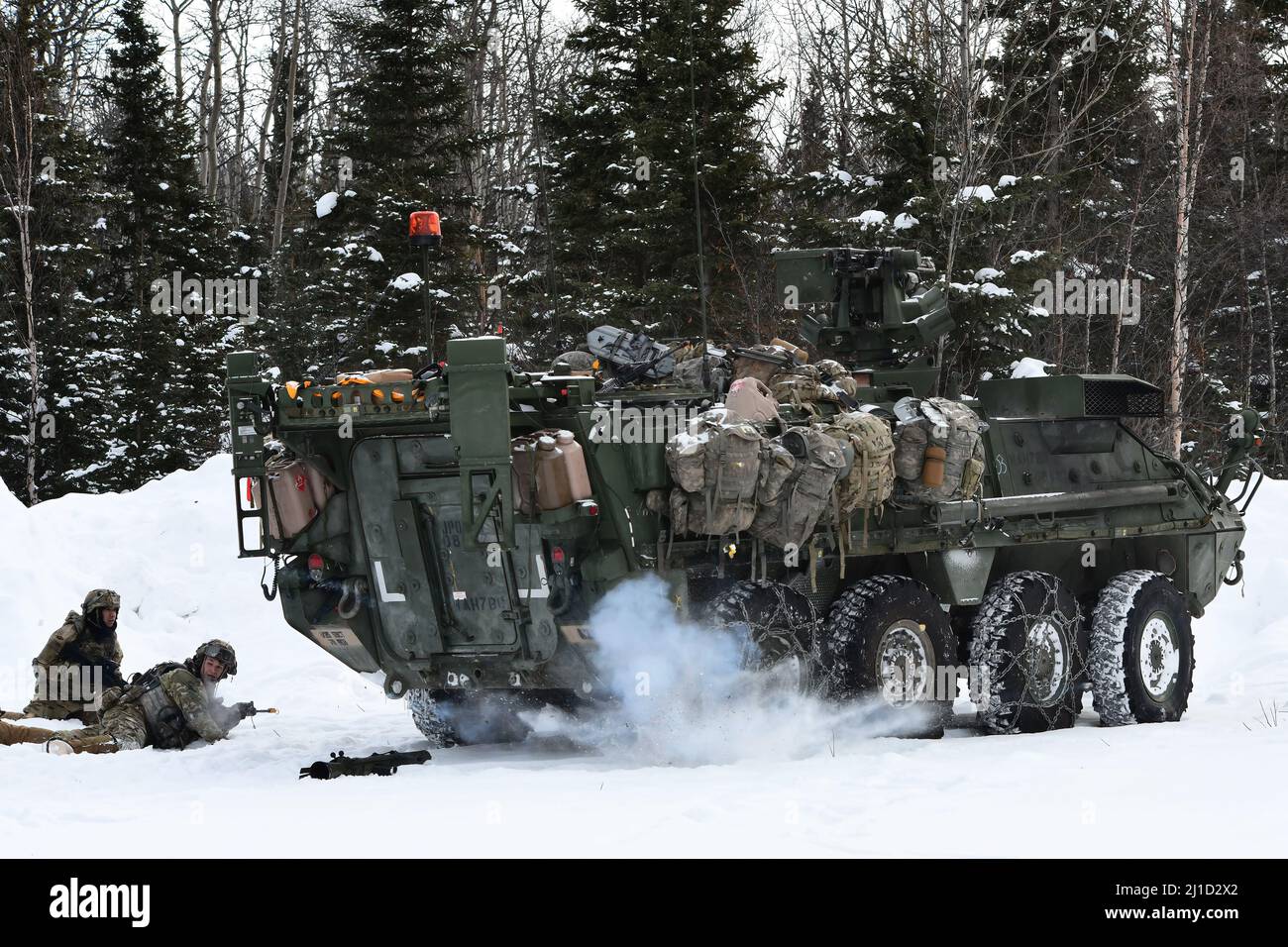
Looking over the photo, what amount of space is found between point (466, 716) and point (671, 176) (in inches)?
423

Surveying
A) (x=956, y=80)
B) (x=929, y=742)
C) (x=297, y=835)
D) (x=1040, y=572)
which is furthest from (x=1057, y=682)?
(x=956, y=80)

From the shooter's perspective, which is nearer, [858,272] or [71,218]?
[858,272]

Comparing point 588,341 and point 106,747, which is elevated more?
point 588,341

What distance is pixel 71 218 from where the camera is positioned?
24062mm

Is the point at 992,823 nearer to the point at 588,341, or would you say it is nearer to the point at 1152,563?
the point at 588,341

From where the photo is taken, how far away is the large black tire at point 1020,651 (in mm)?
9891

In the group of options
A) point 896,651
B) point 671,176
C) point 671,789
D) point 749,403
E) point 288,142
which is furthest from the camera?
point 288,142

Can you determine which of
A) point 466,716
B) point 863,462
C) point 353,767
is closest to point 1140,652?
point 863,462

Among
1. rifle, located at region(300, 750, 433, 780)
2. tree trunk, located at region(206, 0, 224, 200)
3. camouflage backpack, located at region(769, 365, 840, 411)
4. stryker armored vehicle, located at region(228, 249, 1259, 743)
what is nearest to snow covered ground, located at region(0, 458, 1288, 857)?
rifle, located at region(300, 750, 433, 780)

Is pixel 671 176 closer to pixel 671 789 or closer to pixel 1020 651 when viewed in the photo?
pixel 1020 651

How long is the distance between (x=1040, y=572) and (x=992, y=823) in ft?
13.0

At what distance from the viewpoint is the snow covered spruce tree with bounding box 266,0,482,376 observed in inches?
→ 762

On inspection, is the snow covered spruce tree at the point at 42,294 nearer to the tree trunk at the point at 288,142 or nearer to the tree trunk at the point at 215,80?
the tree trunk at the point at 288,142

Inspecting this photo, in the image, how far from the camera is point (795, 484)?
27.6ft
